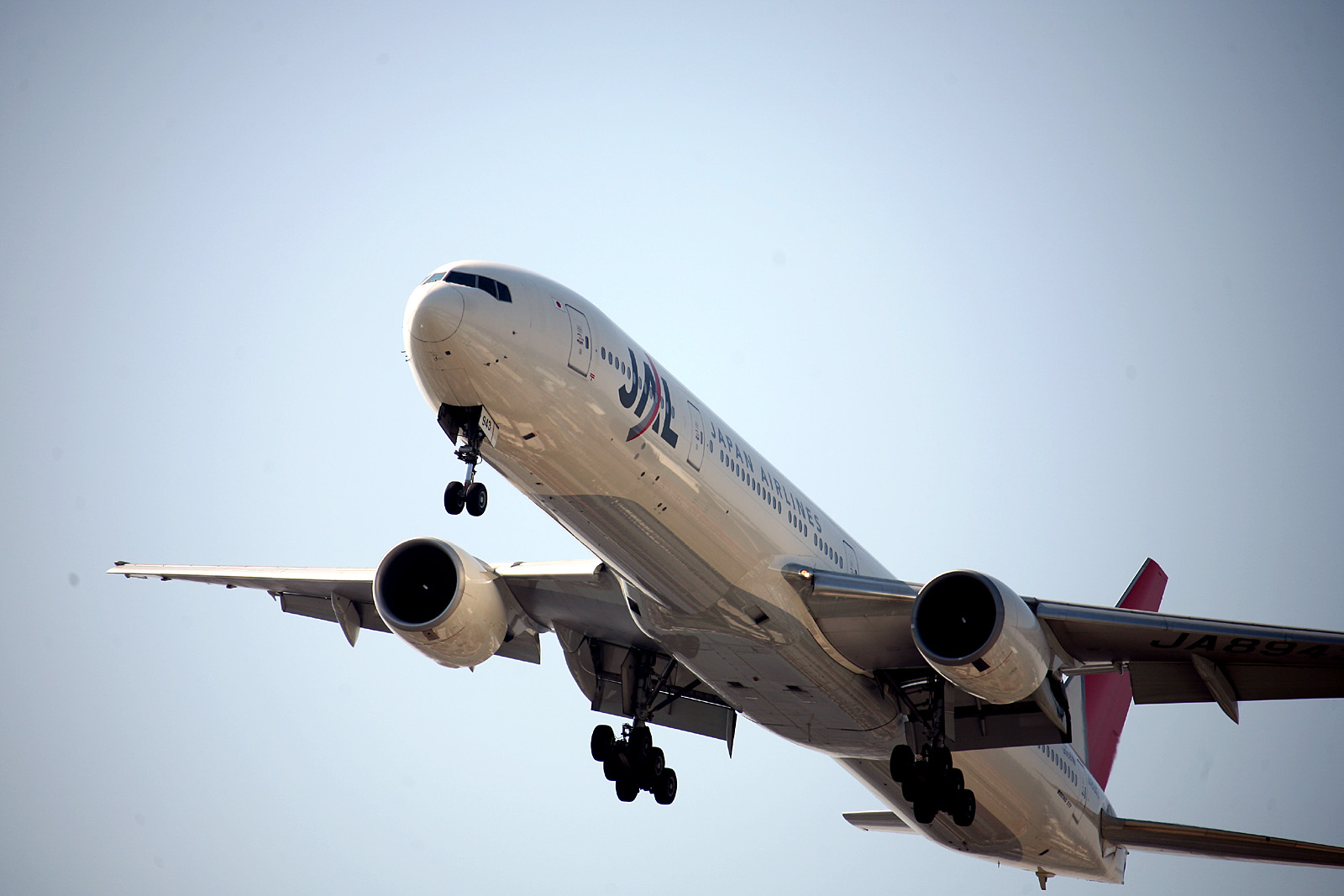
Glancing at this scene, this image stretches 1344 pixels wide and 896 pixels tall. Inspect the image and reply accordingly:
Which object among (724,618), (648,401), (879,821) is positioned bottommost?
(879,821)

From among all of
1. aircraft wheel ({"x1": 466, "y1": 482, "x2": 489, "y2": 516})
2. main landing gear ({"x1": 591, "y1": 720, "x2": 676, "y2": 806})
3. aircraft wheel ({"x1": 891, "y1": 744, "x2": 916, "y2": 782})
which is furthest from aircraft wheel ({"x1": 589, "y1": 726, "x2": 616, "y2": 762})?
aircraft wheel ({"x1": 466, "y1": 482, "x2": 489, "y2": 516})

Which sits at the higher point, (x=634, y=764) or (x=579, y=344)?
(x=579, y=344)

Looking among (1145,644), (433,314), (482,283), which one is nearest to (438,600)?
(482,283)

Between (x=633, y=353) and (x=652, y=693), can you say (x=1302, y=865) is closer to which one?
(x=652, y=693)

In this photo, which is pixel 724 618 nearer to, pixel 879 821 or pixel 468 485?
pixel 468 485

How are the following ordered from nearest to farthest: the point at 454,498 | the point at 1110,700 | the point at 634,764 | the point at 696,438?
the point at 454,498 < the point at 696,438 < the point at 634,764 < the point at 1110,700

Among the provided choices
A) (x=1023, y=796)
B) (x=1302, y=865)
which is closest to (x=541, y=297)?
(x=1023, y=796)

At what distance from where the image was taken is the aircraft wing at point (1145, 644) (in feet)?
53.8

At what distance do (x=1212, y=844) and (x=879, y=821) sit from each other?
585cm

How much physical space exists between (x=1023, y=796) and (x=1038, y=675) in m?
5.74

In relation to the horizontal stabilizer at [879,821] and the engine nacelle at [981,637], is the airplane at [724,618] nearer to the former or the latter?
the engine nacelle at [981,637]

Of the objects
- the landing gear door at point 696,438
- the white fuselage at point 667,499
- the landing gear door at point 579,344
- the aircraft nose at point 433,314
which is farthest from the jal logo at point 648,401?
the aircraft nose at point 433,314

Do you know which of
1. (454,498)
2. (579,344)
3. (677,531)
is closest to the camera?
(454,498)

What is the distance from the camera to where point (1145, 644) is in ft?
55.5
